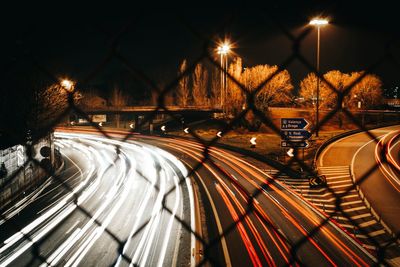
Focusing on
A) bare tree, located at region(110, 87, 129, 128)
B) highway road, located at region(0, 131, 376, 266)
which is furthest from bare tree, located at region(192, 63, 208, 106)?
bare tree, located at region(110, 87, 129, 128)

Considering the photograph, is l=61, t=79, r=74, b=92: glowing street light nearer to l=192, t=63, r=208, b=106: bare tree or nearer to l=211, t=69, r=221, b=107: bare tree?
l=211, t=69, r=221, b=107: bare tree

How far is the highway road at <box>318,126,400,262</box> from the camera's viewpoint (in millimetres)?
9438

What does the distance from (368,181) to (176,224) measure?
29.8 feet

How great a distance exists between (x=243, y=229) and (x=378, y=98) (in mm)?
15049

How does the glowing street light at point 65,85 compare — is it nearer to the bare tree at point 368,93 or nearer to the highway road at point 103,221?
the highway road at point 103,221

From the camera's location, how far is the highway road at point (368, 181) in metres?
9.44

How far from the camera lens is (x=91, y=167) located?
19953 millimetres

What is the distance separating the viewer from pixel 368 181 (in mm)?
14172

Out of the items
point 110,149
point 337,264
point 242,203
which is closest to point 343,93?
point 337,264

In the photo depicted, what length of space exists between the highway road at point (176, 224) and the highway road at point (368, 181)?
1.08 meters

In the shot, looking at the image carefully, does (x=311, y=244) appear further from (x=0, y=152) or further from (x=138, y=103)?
(x=138, y=103)

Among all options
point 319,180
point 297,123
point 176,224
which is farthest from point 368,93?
point 319,180

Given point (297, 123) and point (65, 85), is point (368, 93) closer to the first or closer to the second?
point (297, 123)

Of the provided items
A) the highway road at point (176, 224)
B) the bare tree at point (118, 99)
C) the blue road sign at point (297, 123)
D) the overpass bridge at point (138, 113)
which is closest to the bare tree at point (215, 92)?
the overpass bridge at point (138, 113)
